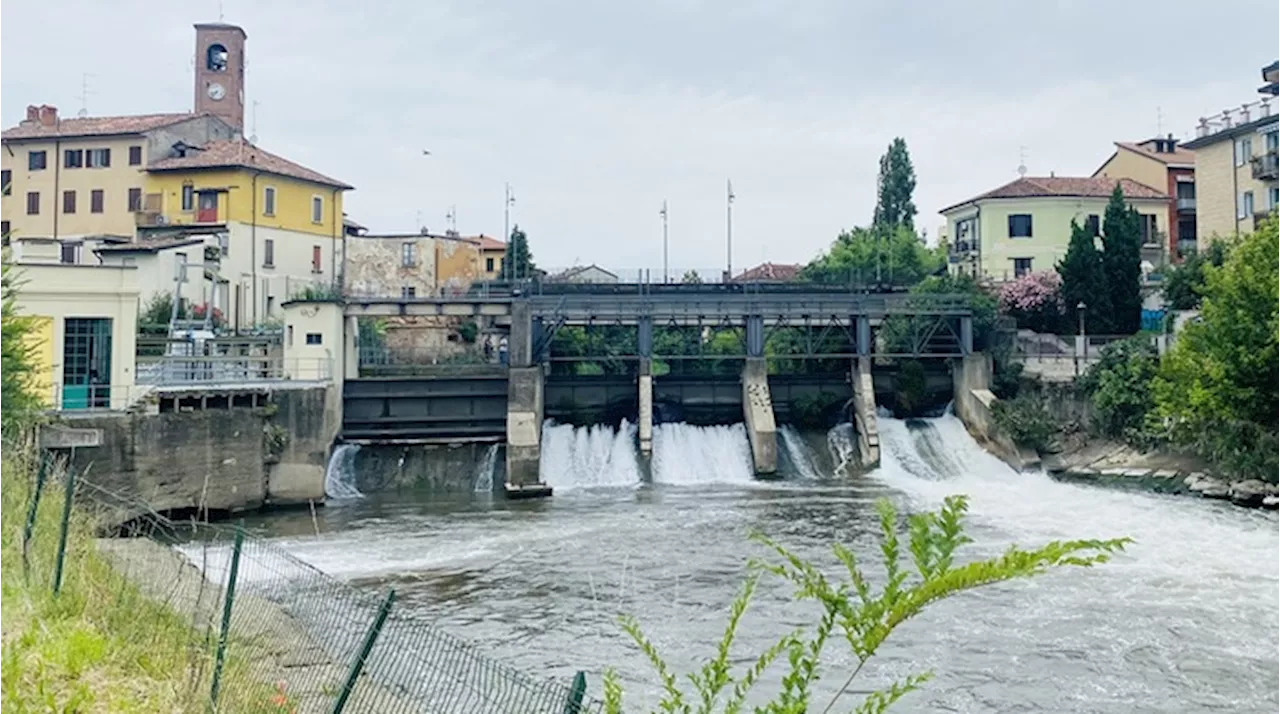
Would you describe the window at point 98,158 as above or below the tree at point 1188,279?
above

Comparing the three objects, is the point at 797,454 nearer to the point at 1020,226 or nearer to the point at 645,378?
the point at 645,378

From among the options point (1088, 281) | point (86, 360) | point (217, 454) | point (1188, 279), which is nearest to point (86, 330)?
point (86, 360)

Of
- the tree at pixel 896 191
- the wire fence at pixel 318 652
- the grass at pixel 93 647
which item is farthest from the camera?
the tree at pixel 896 191

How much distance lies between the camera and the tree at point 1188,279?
117 feet

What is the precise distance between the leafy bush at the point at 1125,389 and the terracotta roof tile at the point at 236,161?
34.4 meters

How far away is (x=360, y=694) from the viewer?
Result: 8.74 m

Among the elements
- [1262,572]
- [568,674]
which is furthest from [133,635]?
[1262,572]

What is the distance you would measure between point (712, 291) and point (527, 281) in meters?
9.02

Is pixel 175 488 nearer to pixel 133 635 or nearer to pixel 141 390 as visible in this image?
pixel 141 390

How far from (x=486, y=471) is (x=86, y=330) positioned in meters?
12.3

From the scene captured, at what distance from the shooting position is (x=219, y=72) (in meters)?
57.6

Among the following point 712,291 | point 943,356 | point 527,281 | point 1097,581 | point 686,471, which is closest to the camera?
point 1097,581

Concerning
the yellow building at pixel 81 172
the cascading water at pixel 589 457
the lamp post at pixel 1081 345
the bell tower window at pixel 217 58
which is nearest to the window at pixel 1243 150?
the lamp post at pixel 1081 345

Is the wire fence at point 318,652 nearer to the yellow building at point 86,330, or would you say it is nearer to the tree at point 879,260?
the yellow building at point 86,330
